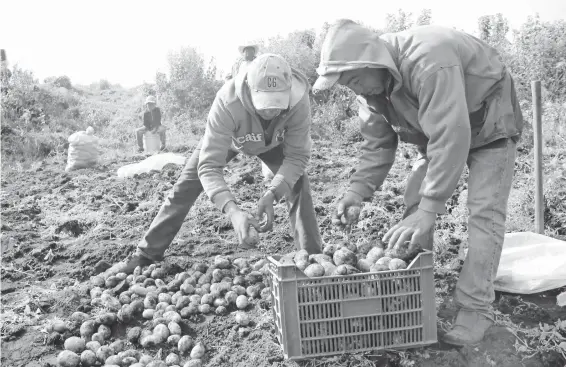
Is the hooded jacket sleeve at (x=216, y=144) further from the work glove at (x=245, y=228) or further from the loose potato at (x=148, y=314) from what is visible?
the loose potato at (x=148, y=314)

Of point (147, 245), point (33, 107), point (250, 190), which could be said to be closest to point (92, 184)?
point (250, 190)

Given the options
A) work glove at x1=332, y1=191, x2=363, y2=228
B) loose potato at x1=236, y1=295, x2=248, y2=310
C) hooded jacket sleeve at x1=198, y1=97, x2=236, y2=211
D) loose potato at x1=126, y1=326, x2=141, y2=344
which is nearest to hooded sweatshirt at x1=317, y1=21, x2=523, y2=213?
work glove at x1=332, y1=191, x2=363, y2=228

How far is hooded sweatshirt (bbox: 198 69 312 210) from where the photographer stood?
328cm

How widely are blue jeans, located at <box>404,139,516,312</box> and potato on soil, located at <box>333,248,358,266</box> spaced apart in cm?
58

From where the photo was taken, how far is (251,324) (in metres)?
3.13

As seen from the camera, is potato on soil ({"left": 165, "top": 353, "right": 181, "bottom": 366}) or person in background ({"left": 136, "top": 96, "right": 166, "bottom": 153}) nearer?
potato on soil ({"left": 165, "top": 353, "right": 181, "bottom": 366})

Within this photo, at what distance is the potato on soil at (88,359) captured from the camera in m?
2.82

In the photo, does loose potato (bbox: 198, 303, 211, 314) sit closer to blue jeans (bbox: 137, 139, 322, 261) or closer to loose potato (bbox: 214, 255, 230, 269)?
loose potato (bbox: 214, 255, 230, 269)

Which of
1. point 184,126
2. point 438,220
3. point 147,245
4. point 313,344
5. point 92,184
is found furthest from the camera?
point 184,126

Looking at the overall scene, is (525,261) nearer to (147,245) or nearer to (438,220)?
(438,220)

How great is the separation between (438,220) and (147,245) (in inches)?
96.3

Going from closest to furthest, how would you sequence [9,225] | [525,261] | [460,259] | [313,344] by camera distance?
[313,344] < [525,261] < [460,259] < [9,225]

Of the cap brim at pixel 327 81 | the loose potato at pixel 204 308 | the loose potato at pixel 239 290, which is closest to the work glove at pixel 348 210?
the cap brim at pixel 327 81

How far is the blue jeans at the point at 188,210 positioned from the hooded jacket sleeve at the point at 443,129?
55.0 inches
